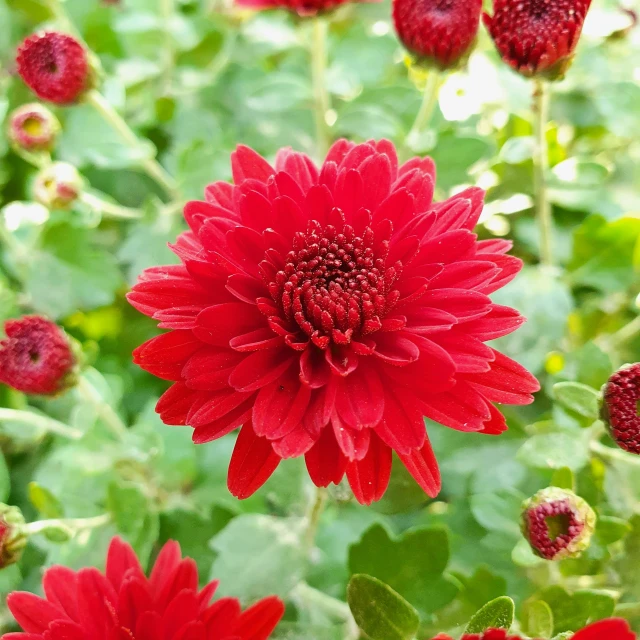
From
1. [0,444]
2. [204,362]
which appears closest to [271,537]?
[204,362]

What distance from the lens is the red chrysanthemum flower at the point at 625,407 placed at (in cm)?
58

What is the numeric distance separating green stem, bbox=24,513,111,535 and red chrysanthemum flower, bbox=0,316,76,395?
145 millimetres

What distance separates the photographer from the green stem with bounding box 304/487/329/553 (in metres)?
0.71

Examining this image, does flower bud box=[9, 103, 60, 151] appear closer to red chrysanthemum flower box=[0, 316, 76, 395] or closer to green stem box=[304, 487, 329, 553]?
red chrysanthemum flower box=[0, 316, 76, 395]

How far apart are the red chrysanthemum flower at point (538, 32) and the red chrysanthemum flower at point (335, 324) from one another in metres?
0.18

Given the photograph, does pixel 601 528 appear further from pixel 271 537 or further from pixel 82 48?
pixel 82 48

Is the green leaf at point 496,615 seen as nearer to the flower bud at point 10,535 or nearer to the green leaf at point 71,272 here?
the flower bud at point 10,535

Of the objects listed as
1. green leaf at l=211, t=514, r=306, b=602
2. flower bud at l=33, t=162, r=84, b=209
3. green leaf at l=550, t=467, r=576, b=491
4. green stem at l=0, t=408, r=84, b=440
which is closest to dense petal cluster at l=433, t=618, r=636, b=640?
Answer: green leaf at l=550, t=467, r=576, b=491

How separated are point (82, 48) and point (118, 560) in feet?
2.08

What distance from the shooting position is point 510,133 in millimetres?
1081

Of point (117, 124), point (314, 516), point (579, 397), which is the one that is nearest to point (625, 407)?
point (579, 397)

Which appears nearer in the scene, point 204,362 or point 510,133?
point 204,362

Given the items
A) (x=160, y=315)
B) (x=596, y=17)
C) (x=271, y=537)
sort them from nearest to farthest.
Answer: (x=160, y=315) → (x=271, y=537) → (x=596, y=17)

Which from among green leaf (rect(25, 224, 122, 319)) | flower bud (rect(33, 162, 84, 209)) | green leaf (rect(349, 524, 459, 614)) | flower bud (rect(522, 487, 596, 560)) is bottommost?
green leaf (rect(349, 524, 459, 614))
